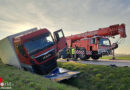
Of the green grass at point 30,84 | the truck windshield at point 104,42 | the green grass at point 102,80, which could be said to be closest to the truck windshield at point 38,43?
the green grass at point 30,84

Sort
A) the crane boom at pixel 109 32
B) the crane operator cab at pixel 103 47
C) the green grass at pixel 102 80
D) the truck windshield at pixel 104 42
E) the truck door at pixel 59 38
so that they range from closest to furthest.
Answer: the green grass at pixel 102 80 → the truck door at pixel 59 38 → the crane boom at pixel 109 32 → the crane operator cab at pixel 103 47 → the truck windshield at pixel 104 42

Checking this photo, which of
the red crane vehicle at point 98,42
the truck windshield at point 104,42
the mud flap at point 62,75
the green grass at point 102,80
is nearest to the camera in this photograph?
the green grass at point 102,80

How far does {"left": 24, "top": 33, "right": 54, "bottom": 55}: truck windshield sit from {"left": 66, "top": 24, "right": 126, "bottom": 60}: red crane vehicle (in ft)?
22.4

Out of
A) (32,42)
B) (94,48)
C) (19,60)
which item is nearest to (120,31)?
(94,48)

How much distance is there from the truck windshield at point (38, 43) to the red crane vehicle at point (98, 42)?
6814 mm

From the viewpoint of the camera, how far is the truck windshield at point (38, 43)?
329 inches

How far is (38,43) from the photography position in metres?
8.63

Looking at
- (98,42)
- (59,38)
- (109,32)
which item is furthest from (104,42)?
(59,38)

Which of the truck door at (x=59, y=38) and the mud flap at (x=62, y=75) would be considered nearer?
the mud flap at (x=62, y=75)

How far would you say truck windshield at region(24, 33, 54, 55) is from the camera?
835 centimetres

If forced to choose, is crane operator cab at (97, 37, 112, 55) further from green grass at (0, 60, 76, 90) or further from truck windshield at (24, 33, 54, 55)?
green grass at (0, 60, 76, 90)

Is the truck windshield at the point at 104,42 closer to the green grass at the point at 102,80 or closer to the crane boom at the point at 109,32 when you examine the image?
the crane boom at the point at 109,32

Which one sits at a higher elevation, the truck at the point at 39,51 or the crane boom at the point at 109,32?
the crane boom at the point at 109,32

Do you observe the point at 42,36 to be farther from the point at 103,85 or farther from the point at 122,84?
the point at 122,84
